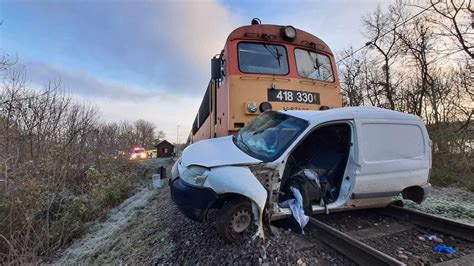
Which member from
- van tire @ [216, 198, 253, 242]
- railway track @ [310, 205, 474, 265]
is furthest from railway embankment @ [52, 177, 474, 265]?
van tire @ [216, 198, 253, 242]

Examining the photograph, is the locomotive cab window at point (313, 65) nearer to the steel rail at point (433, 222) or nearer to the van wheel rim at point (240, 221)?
the steel rail at point (433, 222)

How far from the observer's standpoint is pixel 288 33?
6.19 m

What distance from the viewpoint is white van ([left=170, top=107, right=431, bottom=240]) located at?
3.23 meters

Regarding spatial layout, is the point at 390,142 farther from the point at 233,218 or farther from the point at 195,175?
the point at 195,175

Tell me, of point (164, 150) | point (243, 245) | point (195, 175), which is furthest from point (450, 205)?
point (164, 150)

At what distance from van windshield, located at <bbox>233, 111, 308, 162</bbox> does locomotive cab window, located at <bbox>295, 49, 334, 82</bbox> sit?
223cm

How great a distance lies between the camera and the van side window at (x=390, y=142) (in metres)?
3.96

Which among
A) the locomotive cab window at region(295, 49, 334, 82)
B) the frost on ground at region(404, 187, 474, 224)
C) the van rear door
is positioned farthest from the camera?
the locomotive cab window at region(295, 49, 334, 82)

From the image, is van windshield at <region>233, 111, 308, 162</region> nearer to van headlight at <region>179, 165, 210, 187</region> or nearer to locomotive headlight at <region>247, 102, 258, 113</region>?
van headlight at <region>179, 165, 210, 187</region>

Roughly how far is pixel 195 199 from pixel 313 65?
187 inches

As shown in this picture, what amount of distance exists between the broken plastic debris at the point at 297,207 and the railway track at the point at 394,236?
301mm

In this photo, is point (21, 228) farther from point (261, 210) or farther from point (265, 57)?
point (265, 57)

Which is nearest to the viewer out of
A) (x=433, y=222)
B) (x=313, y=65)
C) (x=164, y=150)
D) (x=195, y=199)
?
(x=195, y=199)

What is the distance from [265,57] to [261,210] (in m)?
3.92
